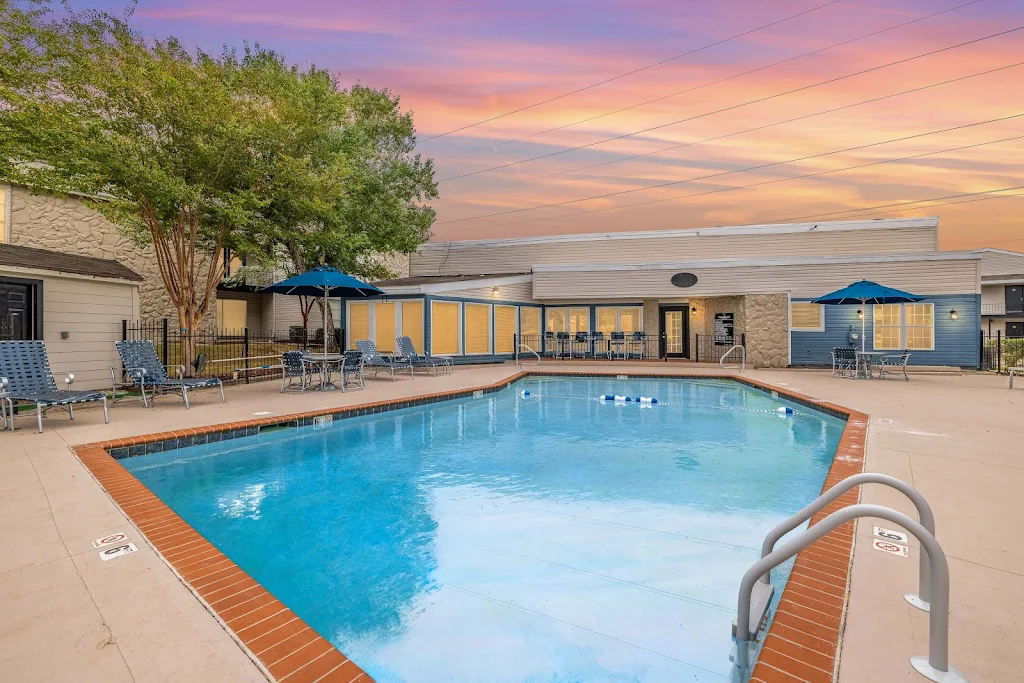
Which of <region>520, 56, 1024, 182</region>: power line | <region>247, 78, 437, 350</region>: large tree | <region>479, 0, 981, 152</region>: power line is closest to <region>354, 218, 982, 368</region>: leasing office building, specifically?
<region>247, 78, 437, 350</region>: large tree

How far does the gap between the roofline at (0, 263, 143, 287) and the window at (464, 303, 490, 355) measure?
361 inches

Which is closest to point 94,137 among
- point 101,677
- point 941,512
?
point 101,677

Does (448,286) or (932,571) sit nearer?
(932,571)

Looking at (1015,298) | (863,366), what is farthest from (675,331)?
(1015,298)

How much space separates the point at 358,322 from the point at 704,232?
13.2m

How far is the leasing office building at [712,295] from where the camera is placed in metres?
15.3

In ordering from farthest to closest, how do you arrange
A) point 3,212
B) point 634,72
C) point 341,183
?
point 634,72 < point 341,183 < point 3,212

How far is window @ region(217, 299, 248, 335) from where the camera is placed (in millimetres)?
22016

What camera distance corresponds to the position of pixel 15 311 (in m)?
8.46

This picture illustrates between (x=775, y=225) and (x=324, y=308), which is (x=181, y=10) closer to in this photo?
(x=324, y=308)

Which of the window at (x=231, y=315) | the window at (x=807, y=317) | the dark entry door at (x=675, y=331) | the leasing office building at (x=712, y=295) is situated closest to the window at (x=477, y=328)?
the leasing office building at (x=712, y=295)

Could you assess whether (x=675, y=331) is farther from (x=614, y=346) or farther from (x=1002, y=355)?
(x=1002, y=355)

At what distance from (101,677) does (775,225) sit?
21.0 m

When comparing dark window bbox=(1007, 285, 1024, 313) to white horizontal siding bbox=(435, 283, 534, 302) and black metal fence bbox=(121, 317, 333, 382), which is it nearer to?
white horizontal siding bbox=(435, 283, 534, 302)
